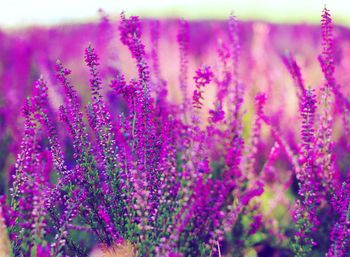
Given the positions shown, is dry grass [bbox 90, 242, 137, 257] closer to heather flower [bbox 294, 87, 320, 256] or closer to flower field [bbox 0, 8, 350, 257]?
flower field [bbox 0, 8, 350, 257]

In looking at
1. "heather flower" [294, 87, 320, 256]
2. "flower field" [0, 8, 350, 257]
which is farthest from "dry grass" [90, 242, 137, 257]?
"heather flower" [294, 87, 320, 256]

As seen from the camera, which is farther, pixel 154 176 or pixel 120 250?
pixel 154 176

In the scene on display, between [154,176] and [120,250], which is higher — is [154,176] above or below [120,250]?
above

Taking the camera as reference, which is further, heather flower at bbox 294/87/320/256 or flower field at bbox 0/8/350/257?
heather flower at bbox 294/87/320/256

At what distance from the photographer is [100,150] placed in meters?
1.99

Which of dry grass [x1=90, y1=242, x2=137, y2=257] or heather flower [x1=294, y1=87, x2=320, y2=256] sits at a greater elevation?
heather flower [x1=294, y1=87, x2=320, y2=256]

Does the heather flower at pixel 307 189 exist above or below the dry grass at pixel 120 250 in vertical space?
above

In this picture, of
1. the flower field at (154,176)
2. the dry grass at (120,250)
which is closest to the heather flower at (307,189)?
the flower field at (154,176)

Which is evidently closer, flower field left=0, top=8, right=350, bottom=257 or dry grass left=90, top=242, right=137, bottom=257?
flower field left=0, top=8, right=350, bottom=257

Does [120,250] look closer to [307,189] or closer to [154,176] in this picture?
[154,176]

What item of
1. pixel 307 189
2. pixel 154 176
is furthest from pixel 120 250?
pixel 307 189

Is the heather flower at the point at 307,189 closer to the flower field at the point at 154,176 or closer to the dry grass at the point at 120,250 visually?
the flower field at the point at 154,176

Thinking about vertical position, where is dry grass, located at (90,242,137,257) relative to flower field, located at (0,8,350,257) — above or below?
below

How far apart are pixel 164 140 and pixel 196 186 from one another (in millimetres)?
307
